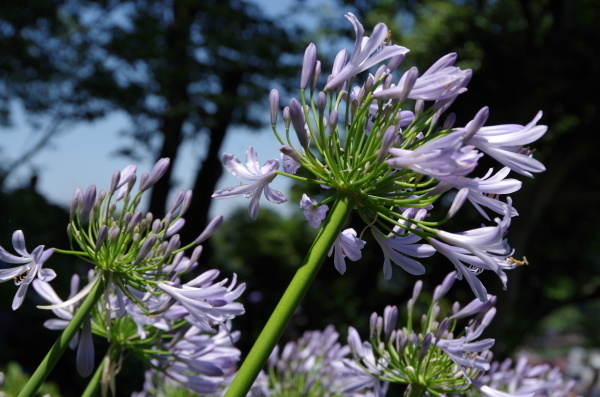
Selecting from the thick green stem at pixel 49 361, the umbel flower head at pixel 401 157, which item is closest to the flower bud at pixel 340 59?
the umbel flower head at pixel 401 157

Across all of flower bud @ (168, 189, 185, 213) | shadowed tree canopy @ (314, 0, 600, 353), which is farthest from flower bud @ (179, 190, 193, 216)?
shadowed tree canopy @ (314, 0, 600, 353)

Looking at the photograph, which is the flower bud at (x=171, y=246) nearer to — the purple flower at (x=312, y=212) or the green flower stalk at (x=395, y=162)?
the green flower stalk at (x=395, y=162)

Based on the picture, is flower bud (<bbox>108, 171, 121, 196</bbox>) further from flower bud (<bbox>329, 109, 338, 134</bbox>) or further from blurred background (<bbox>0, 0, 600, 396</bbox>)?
blurred background (<bbox>0, 0, 600, 396</bbox>)

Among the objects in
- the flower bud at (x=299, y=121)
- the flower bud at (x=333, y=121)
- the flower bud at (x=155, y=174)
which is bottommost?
the flower bud at (x=155, y=174)

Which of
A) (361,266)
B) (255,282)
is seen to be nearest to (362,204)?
(255,282)

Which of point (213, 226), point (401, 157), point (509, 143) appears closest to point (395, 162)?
point (401, 157)

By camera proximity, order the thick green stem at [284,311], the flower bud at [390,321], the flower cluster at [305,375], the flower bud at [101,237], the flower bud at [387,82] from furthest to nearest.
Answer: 1. the flower cluster at [305,375]
2. the flower bud at [390,321]
3. the flower bud at [101,237]
4. the flower bud at [387,82]
5. the thick green stem at [284,311]

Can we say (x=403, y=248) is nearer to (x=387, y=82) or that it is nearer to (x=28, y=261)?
(x=387, y=82)
